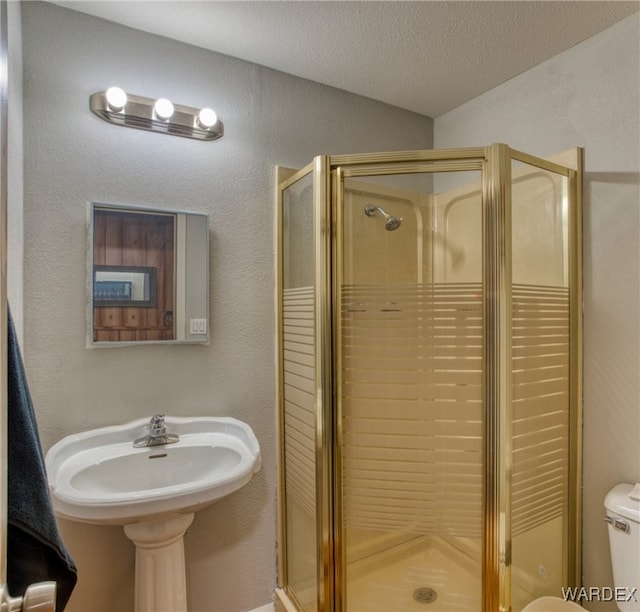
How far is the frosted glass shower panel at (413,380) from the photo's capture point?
146 centimetres

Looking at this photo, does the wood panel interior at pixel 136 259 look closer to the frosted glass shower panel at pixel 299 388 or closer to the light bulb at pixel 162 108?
the light bulb at pixel 162 108

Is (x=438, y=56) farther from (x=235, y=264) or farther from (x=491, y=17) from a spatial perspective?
(x=235, y=264)

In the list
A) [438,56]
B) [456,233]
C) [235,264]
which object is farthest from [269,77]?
[456,233]

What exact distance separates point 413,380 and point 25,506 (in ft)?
3.90

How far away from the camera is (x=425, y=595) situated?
161cm

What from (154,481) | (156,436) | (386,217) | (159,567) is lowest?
(159,567)

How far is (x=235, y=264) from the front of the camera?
1.76 metres

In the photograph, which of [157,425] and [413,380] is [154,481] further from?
[413,380]

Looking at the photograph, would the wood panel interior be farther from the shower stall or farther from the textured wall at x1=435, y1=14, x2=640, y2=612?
the textured wall at x1=435, y1=14, x2=640, y2=612

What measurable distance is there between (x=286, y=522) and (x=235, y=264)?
1.20m

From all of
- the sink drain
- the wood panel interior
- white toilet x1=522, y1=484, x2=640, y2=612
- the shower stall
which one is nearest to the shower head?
the shower stall

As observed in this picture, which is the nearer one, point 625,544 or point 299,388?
point 625,544

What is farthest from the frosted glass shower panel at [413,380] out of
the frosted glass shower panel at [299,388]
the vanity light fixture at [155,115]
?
the vanity light fixture at [155,115]

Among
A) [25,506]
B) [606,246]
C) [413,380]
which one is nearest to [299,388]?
[413,380]
